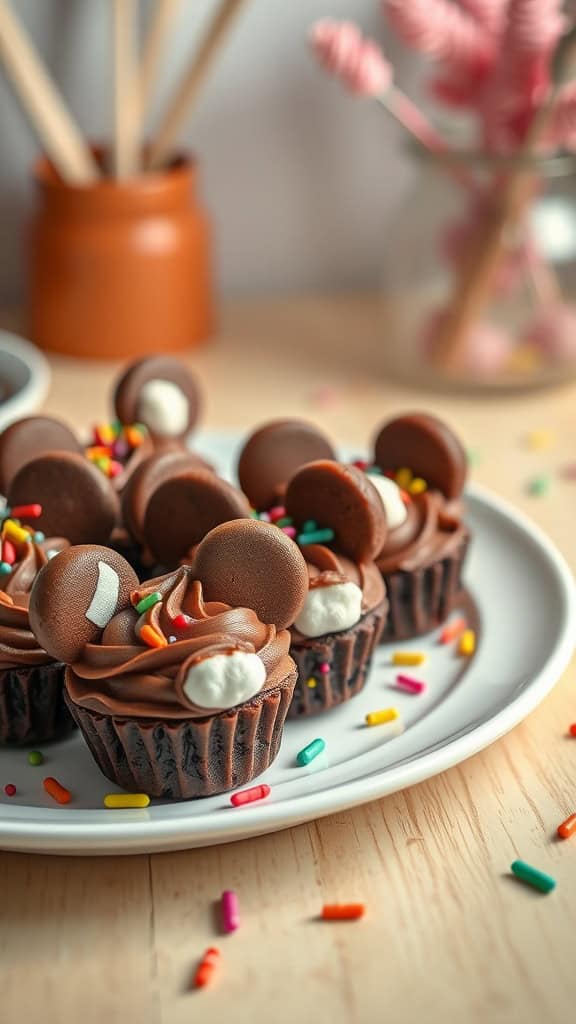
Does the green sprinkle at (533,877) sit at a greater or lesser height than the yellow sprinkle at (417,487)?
lesser

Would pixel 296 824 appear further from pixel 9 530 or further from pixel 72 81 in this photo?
pixel 72 81

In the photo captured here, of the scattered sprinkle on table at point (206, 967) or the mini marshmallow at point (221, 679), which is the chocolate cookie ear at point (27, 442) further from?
the scattered sprinkle on table at point (206, 967)

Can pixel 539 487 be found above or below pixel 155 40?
below

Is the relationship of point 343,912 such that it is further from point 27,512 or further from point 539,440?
point 539,440

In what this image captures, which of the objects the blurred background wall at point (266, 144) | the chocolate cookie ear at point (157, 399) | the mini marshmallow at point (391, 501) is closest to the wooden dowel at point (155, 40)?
the blurred background wall at point (266, 144)

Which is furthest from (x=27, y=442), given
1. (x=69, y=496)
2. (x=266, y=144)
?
(x=266, y=144)

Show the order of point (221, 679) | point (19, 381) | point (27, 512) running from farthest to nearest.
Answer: point (19, 381) < point (27, 512) < point (221, 679)
